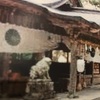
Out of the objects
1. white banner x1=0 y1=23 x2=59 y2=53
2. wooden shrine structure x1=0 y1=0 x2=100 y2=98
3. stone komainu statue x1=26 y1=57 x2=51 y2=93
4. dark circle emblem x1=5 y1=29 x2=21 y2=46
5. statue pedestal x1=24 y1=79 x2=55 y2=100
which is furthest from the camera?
stone komainu statue x1=26 y1=57 x2=51 y2=93

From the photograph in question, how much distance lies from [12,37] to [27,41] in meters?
0.88

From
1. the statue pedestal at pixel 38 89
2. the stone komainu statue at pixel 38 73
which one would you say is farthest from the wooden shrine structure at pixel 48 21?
the statue pedestal at pixel 38 89

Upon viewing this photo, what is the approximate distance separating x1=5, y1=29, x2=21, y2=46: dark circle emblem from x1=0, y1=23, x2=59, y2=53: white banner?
0.14 ft

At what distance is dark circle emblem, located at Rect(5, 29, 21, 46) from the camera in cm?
1256

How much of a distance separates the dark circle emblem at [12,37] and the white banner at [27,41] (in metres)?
0.04

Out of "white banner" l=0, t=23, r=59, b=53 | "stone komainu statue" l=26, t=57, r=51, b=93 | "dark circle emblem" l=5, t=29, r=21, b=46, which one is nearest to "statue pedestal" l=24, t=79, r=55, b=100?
"stone komainu statue" l=26, t=57, r=51, b=93

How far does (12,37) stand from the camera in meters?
12.8

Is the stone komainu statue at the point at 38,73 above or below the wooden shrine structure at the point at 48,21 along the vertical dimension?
below

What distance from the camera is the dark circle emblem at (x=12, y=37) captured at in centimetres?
1256

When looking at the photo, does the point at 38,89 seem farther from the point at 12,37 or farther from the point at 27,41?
the point at 12,37

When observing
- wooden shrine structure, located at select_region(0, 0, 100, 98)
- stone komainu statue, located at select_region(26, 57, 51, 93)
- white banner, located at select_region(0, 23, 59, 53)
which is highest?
wooden shrine structure, located at select_region(0, 0, 100, 98)

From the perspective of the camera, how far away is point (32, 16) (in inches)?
526

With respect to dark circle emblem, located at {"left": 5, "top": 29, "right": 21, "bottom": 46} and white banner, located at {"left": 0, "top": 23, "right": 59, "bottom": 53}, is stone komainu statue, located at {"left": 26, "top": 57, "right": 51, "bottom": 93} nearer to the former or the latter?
white banner, located at {"left": 0, "top": 23, "right": 59, "bottom": 53}

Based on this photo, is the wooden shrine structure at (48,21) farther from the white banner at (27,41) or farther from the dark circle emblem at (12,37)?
the dark circle emblem at (12,37)
